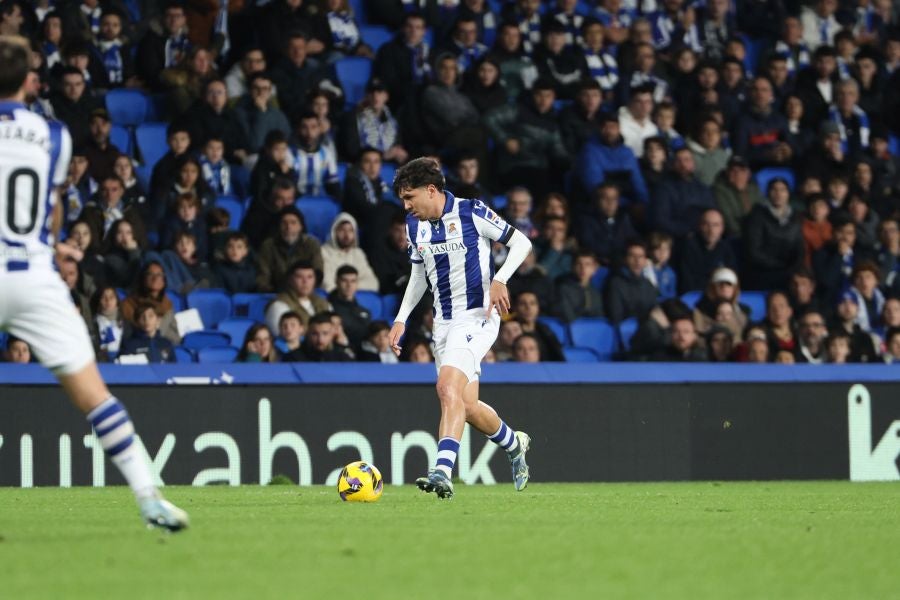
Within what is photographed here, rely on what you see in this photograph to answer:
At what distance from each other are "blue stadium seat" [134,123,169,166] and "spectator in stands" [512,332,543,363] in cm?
423

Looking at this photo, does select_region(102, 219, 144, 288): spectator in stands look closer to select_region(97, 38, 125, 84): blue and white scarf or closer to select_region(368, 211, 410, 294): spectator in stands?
select_region(368, 211, 410, 294): spectator in stands

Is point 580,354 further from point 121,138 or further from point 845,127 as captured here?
point 845,127

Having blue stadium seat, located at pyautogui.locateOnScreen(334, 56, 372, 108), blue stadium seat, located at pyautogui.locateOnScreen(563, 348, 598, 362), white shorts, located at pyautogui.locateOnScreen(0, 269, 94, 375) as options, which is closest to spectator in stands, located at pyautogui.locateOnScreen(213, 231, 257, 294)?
blue stadium seat, located at pyautogui.locateOnScreen(563, 348, 598, 362)

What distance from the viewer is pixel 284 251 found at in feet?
51.5

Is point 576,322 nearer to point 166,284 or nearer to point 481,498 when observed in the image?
point 166,284

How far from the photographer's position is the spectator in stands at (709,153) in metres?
18.4

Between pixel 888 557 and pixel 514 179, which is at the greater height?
pixel 514 179

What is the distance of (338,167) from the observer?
1731 cm

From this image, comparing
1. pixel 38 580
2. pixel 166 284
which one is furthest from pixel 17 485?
pixel 38 580

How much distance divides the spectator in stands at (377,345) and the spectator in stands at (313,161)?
7.48 ft

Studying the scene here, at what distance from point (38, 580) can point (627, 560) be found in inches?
86.4

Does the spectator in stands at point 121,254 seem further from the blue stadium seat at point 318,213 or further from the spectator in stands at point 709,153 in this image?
the spectator in stands at point 709,153

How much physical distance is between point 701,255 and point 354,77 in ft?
13.8

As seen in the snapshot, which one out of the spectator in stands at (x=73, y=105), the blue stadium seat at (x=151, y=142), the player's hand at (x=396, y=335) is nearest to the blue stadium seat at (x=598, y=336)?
the blue stadium seat at (x=151, y=142)
